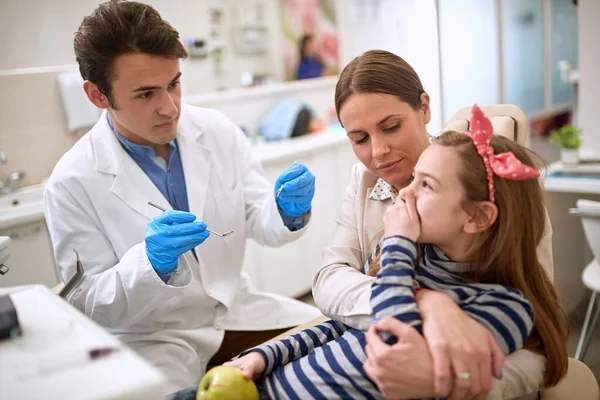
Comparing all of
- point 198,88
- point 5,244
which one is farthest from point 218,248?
point 198,88

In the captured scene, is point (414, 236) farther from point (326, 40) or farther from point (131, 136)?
point (326, 40)

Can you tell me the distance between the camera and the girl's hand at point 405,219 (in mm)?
1024

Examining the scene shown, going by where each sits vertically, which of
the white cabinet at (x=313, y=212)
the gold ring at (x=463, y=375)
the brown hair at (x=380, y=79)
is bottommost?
the white cabinet at (x=313, y=212)

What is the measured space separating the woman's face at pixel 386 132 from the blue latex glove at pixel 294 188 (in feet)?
1.07

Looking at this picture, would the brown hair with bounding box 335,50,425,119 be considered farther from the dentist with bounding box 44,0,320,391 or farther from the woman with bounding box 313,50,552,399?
the dentist with bounding box 44,0,320,391

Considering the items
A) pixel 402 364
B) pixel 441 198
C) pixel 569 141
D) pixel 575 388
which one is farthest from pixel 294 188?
pixel 569 141

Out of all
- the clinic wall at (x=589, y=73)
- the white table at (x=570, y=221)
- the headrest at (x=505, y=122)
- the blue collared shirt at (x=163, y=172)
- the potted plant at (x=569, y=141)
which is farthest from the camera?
the clinic wall at (x=589, y=73)

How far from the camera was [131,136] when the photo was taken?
5.55 feet

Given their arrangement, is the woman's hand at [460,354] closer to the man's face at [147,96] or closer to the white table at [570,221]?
the man's face at [147,96]

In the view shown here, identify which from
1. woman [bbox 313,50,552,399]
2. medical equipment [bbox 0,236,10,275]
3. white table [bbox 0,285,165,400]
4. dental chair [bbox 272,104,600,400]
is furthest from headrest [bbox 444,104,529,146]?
medical equipment [bbox 0,236,10,275]

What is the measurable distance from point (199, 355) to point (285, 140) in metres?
2.24

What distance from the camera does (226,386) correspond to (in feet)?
3.45

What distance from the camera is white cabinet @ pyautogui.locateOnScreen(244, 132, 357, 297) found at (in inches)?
123

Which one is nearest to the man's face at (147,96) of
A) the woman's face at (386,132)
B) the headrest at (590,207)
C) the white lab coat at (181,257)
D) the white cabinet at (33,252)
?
the white lab coat at (181,257)
